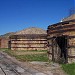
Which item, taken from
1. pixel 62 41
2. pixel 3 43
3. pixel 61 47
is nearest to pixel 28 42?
pixel 3 43

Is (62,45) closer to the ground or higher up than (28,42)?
closer to the ground

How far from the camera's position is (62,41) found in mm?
18719

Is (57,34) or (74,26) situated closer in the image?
(74,26)

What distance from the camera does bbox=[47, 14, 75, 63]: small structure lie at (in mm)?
16703

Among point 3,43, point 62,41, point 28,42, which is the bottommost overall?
point 62,41

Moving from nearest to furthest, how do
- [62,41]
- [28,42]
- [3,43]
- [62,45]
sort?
1. [62,41]
2. [62,45]
3. [28,42]
4. [3,43]

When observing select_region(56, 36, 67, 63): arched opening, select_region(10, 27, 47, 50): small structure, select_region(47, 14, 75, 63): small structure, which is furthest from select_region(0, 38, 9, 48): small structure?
select_region(56, 36, 67, 63): arched opening

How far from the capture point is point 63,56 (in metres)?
18.3

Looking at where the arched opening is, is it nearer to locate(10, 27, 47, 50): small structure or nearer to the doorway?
the doorway

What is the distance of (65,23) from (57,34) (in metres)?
1.30

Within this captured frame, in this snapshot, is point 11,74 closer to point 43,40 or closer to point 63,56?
point 63,56

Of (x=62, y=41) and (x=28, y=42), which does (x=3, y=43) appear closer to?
(x=28, y=42)

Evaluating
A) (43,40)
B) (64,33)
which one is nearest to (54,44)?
(64,33)

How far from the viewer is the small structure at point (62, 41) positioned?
16703mm
